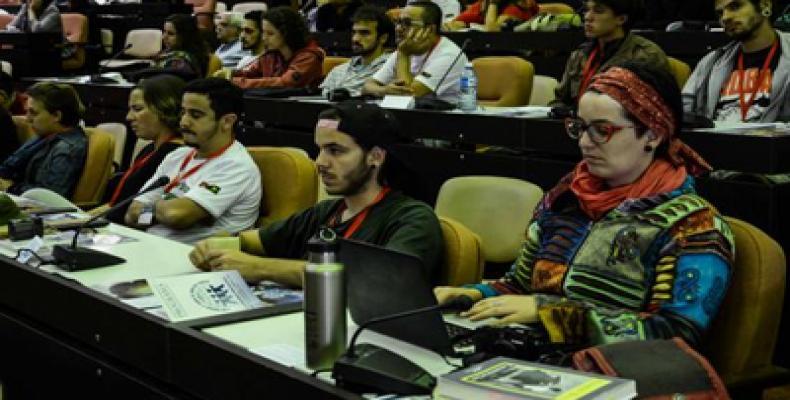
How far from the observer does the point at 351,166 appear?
112 inches

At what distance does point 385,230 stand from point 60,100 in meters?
2.86

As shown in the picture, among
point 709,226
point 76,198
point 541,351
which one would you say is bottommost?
point 76,198

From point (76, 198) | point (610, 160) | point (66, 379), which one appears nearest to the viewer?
point (610, 160)

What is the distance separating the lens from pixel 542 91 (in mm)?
5934

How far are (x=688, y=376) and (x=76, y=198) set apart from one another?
12.2ft

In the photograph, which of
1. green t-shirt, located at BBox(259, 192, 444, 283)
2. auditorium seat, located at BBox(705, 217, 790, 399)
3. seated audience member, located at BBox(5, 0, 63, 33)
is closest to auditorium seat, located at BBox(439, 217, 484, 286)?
green t-shirt, located at BBox(259, 192, 444, 283)

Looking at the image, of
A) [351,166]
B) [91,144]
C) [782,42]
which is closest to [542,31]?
[782,42]

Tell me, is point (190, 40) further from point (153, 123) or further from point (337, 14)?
point (153, 123)

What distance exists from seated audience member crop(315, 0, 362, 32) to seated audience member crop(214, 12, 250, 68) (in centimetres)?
66

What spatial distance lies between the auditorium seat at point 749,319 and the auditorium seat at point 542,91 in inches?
142

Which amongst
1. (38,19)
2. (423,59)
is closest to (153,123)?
(423,59)

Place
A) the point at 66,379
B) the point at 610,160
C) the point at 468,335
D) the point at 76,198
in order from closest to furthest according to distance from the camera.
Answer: the point at 468,335
the point at 610,160
the point at 66,379
the point at 76,198

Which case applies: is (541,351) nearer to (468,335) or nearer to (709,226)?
(468,335)

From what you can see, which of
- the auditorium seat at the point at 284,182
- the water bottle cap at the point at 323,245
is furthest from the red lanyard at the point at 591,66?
the water bottle cap at the point at 323,245
